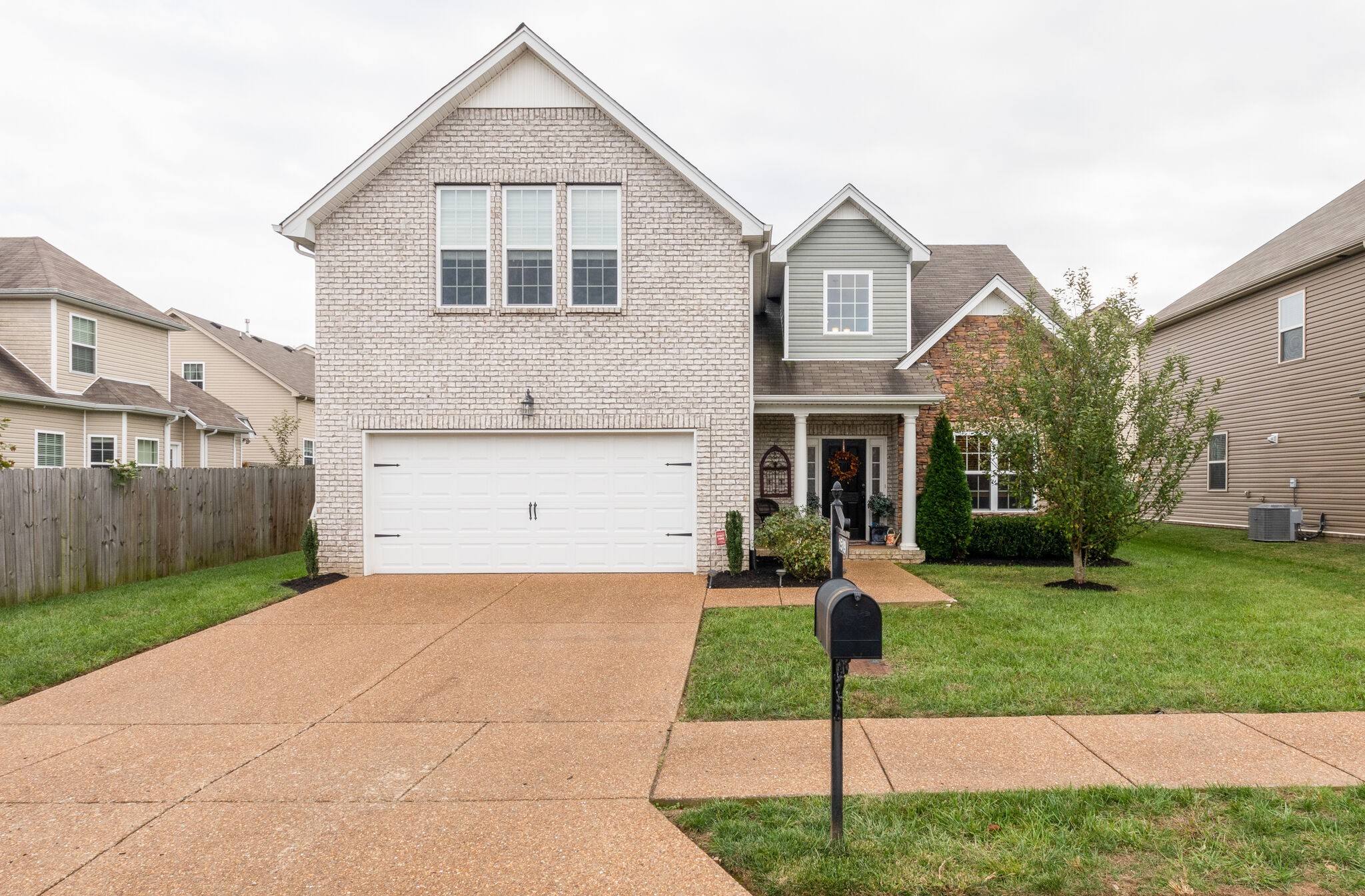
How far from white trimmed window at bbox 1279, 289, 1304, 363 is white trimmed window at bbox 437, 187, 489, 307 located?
17.9 m

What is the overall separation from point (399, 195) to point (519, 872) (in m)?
10.8

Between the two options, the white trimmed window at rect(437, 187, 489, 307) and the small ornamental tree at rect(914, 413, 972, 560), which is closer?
the white trimmed window at rect(437, 187, 489, 307)

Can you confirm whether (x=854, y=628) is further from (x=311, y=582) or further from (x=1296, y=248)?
(x=1296, y=248)

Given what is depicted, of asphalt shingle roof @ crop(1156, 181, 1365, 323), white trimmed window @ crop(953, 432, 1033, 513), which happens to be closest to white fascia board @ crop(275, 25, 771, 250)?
white trimmed window @ crop(953, 432, 1033, 513)

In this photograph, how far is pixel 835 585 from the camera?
3463 mm

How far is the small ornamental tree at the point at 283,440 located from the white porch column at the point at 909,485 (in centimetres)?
2241

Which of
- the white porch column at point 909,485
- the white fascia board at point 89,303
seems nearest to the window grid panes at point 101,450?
the white fascia board at point 89,303

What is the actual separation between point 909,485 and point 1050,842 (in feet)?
33.2

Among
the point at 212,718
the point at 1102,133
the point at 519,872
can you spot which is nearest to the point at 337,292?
the point at 212,718

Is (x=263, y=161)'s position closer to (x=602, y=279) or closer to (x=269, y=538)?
(x=269, y=538)

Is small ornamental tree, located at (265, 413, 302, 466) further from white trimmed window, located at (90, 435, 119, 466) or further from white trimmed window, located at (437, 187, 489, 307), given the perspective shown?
white trimmed window, located at (437, 187, 489, 307)

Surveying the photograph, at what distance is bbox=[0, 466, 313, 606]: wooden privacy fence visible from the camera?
9.65m

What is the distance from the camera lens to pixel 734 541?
11.3m

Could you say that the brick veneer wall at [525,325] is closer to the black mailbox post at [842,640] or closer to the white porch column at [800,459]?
the white porch column at [800,459]
